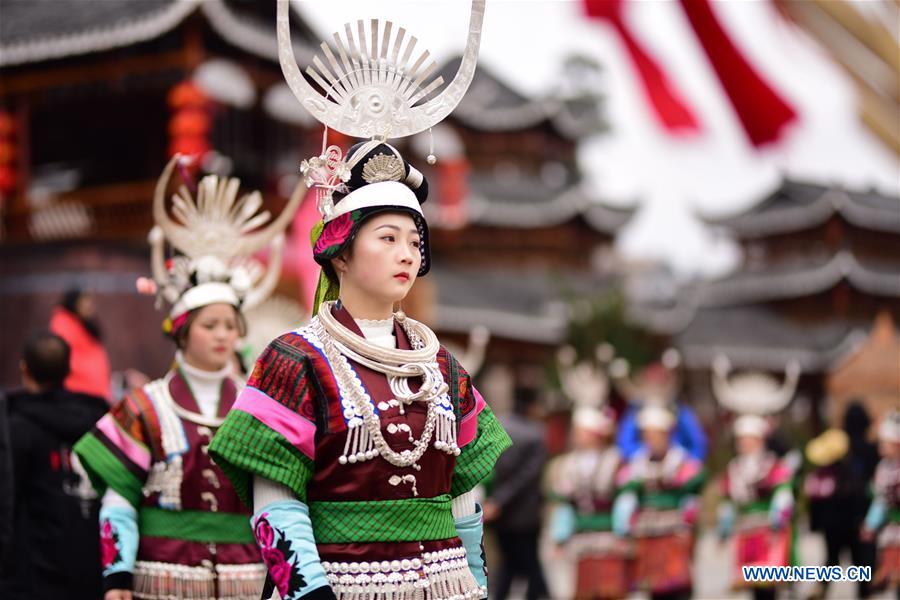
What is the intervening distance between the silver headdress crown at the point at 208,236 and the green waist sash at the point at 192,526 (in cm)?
103

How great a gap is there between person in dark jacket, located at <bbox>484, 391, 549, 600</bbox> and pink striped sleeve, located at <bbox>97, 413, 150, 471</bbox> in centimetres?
526

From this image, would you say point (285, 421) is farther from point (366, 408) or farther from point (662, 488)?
point (662, 488)

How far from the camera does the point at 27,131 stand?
17.2 meters

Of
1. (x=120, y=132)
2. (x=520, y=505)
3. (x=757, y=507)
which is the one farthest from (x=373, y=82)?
(x=120, y=132)

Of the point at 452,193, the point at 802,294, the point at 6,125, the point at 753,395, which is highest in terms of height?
the point at 452,193

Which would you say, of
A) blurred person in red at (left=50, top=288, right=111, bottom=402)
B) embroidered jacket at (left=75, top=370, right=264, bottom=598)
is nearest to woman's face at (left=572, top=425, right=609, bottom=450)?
blurred person in red at (left=50, top=288, right=111, bottom=402)

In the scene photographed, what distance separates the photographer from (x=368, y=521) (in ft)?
11.4

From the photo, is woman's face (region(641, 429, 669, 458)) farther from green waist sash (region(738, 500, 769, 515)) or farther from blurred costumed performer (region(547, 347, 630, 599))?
green waist sash (region(738, 500, 769, 515))

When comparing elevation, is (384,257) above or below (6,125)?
below

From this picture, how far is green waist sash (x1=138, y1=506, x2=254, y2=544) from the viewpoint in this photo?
505cm

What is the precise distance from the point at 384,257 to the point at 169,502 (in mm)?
1965

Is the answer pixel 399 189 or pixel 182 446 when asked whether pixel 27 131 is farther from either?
pixel 399 189

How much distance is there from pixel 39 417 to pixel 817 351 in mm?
30478

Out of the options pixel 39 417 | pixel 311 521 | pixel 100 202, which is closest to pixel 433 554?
pixel 311 521
